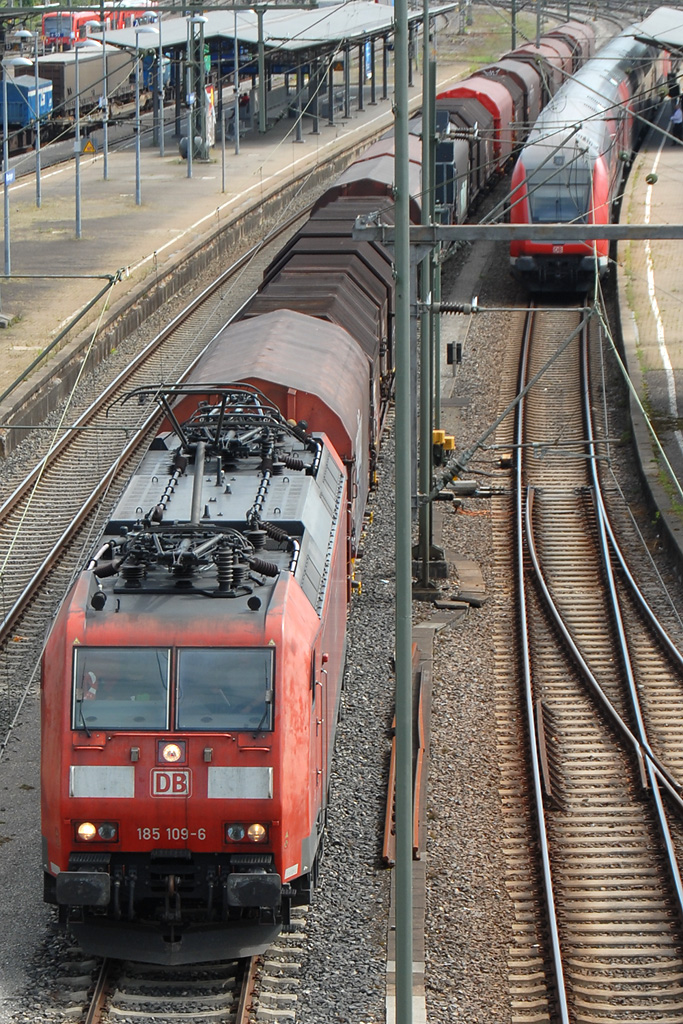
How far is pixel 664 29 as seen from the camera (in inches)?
1586

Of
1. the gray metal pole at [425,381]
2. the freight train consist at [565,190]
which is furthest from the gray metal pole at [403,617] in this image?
the freight train consist at [565,190]

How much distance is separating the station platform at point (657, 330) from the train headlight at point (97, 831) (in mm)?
9975

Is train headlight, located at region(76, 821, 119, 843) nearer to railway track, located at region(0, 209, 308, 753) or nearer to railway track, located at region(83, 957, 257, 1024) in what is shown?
railway track, located at region(83, 957, 257, 1024)

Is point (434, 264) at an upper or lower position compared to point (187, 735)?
upper

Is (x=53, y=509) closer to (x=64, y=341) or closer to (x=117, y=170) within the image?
(x=64, y=341)

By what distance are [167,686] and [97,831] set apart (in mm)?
1159

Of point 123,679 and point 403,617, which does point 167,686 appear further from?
point 403,617

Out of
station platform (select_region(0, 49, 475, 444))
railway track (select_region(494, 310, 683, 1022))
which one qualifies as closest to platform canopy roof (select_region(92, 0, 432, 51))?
station platform (select_region(0, 49, 475, 444))

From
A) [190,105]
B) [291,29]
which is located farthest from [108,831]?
[291,29]

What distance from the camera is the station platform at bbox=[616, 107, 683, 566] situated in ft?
73.1

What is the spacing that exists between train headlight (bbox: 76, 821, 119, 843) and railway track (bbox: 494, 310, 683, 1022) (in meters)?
3.31

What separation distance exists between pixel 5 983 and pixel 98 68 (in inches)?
2224

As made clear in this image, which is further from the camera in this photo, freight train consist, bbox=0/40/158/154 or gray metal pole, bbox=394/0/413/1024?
freight train consist, bbox=0/40/158/154

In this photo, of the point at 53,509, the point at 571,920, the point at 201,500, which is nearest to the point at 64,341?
the point at 53,509
